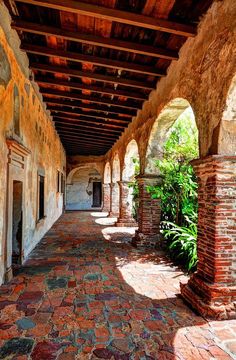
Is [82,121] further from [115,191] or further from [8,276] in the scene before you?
[8,276]

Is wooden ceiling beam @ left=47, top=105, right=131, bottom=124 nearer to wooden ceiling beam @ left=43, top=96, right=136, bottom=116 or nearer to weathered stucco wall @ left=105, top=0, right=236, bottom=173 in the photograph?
wooden ceiling beam @ left=43, top=96, right=136, bottom=116

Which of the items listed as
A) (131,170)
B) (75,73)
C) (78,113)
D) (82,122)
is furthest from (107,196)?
(75,73)

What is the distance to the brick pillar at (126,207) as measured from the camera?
10219 millimetres

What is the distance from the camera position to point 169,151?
6336 millimetres

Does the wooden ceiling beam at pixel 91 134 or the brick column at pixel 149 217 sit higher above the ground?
the wooden ceiling beam at pixel 91 134

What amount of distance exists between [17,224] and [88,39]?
353 cm

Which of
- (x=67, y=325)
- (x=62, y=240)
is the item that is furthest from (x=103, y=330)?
(x=62, y=240)

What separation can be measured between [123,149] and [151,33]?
614 centimetres

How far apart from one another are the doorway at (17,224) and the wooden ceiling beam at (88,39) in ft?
8.56

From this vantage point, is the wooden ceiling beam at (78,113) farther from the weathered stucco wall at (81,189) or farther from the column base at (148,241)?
the weathered stucco wall at (81,189)

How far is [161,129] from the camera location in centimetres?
616

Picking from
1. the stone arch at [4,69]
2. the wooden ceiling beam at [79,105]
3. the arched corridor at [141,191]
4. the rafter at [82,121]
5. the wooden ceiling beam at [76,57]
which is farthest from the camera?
the rafter at [82,121]

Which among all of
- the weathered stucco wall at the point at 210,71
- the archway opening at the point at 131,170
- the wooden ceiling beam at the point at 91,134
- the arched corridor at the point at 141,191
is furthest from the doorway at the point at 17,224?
the wooden ceiling beam at the point at 91,134

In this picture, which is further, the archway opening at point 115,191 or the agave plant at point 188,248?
the archway opening at point 115,191
